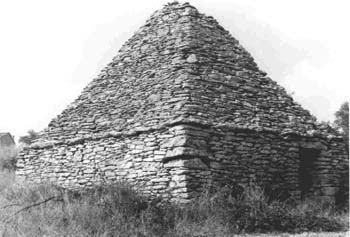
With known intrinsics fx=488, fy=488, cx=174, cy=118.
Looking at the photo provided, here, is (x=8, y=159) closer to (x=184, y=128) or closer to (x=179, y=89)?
(x=179, y=89)

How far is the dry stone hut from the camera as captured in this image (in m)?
9.53

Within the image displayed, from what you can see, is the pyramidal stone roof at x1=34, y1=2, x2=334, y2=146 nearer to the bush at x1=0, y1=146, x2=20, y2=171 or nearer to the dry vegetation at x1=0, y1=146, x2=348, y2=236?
the dry vegetation at x1=0, y1=146, x2=348, y2=236

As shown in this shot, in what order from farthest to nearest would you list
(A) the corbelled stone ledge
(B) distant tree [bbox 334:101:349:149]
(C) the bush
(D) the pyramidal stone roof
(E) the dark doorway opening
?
(B) distant tree [bbox 334:101:349:149], (C) the bush, (E) the dark doorway opening, (D) the pyramidal stone roof, (A) the corbelled stone ledge

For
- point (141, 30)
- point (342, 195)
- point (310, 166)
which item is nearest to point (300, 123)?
point (310, 166)

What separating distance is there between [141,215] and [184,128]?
7.51 ft

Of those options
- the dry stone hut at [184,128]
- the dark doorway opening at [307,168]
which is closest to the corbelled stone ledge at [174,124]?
the dry stone hut at [184,128]

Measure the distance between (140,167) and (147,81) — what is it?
2369 millimetres

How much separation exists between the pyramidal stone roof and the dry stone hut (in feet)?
0.10

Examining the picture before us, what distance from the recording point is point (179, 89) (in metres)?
10.3

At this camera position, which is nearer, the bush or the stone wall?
the stone wall

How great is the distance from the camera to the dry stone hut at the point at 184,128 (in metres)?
9.53

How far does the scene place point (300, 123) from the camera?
11.4 meters

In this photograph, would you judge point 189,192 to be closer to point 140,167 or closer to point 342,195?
point 140,167

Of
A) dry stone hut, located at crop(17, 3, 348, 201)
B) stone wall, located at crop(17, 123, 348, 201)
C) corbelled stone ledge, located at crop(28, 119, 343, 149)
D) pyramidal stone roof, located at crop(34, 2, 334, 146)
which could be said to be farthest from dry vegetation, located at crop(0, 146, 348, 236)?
pyramidal stone roof, located at crop(34, 2, 334, 146)
